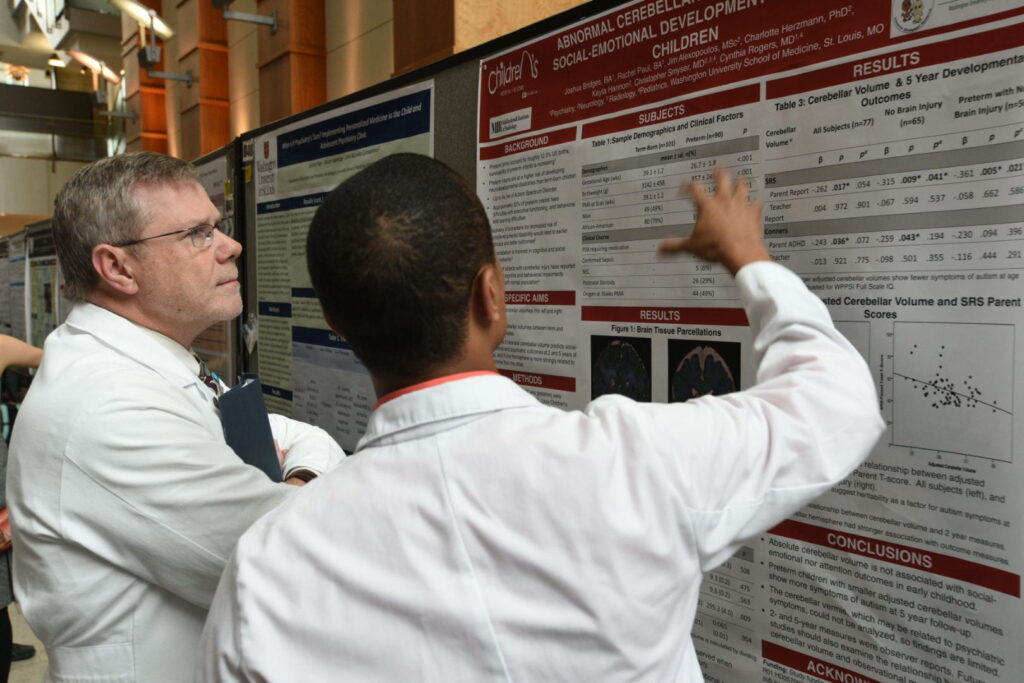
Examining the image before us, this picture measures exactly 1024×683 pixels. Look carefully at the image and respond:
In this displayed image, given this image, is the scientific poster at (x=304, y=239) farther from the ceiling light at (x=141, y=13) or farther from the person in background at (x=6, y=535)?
the ceiling light at (x=141, y=13)

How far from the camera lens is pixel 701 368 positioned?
4.05ft

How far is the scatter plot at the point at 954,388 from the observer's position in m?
0.90

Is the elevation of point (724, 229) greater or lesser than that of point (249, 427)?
greater

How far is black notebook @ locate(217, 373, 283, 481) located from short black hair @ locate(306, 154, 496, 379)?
64 centimetres

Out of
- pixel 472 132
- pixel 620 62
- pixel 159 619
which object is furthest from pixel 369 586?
pixel 472 132

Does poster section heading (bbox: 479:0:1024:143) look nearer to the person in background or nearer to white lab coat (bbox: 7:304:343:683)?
white lab coat (bbox: 7:304:343:683)

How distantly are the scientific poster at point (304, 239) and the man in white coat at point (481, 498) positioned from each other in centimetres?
118

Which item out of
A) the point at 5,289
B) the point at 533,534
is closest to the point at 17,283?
Answer: the point at 5,289

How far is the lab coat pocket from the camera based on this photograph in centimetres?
112

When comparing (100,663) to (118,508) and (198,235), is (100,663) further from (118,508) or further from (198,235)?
(198,235)

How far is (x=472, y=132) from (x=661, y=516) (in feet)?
3.97

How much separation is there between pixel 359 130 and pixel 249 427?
3.32 ft

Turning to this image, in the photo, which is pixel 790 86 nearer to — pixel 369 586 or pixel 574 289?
pixel 574 289

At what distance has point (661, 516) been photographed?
25.3 inches
